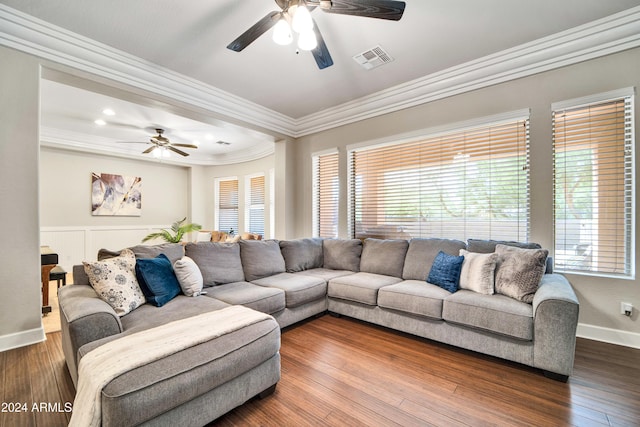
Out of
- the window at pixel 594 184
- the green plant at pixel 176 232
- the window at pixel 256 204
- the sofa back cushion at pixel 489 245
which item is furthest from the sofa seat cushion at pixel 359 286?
the green plant at pixel 176 232

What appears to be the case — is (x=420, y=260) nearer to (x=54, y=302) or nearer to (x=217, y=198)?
(x=54, y=302)

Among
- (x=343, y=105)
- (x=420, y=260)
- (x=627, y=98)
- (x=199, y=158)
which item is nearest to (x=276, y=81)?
(x=343, y=105)

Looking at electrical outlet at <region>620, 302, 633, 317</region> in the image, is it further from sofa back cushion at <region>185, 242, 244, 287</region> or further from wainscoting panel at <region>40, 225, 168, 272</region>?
wainscoting panel at <region>40, 225, 168, 272</region>

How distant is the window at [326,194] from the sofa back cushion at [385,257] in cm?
A: 96

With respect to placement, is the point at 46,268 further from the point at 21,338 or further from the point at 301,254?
the point at 301,254

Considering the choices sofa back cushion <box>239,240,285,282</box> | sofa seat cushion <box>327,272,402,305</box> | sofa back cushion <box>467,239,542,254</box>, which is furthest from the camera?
sofa back cushion <box>239,240,285,282</box>

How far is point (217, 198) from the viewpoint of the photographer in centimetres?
776

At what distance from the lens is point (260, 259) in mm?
3236

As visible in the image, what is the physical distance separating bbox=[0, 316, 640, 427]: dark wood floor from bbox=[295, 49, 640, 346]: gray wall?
289mm

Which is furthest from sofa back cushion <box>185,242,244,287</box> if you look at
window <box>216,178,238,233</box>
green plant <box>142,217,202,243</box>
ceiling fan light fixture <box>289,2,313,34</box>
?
window <box>216,178,238,233</box>

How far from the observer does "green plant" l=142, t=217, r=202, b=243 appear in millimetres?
6258

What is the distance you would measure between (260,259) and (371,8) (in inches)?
102

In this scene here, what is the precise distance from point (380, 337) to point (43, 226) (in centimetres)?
670

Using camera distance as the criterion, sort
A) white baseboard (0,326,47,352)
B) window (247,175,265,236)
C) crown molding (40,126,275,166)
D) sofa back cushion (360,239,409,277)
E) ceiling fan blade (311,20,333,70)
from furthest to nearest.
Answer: window (247,175,265,236) → crown molding (40,126,275,166) → sofa back cushion (360,239,409,277) → white baseboard (0,326,47,352) → ceiling fan blade (311,20,333,70)
